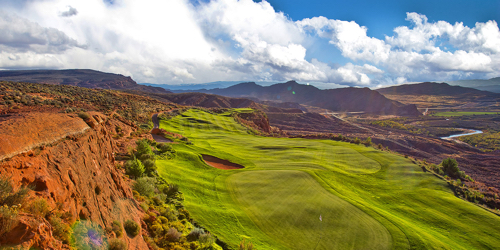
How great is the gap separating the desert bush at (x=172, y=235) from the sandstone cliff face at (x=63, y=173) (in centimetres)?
133

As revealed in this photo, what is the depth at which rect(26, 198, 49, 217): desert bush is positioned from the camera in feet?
16.9

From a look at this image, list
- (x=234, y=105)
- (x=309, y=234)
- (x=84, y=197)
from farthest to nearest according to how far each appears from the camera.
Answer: (x=234, y=105)
(x=309, y=234)
(x=84, y=197)

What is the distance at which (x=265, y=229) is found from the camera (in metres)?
12.1

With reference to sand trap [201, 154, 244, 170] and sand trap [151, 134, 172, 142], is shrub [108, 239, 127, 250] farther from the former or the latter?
sand trap [151, 134, 172, 142]

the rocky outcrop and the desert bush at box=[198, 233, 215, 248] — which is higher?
the rocky outcrop

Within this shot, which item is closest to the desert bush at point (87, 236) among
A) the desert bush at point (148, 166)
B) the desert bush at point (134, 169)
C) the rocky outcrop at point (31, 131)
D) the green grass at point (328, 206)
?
the rocky outcrop at point (31, 131)

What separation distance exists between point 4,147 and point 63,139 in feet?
7.07

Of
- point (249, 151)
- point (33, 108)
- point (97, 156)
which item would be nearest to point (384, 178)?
point (249, 151)

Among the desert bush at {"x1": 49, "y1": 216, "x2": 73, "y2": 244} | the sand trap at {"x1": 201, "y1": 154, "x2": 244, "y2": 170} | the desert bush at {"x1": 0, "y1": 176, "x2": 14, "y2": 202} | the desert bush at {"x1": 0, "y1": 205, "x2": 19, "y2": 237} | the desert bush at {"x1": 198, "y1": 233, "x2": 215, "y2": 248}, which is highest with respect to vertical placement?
the desert bush at {"x1": 0, "y1": 176, "x2": 14, "y2": 202}

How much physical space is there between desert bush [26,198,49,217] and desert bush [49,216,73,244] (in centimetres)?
23

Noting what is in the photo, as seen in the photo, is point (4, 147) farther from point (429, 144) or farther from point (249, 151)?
point (429, 144)

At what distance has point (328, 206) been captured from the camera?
14711 millimetres

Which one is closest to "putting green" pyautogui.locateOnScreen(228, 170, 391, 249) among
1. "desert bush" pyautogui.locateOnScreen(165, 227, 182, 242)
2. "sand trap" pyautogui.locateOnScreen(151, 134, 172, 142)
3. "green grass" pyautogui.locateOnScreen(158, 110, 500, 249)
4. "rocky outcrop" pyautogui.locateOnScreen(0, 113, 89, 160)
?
"green grass" pyautogui.locateOnScreen(158, 110, 500, 249)

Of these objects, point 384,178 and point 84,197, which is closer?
point 84,197
